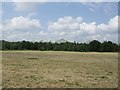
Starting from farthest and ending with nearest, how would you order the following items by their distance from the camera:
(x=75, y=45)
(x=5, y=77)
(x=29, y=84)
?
1. (x=75, y=45)
2. (x=5, y=77)
3. (x=29, y=84)

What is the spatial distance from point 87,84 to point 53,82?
5.57 ft

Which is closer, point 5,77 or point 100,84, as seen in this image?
point 100,84

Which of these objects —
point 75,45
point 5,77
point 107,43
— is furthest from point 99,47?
point 5,77

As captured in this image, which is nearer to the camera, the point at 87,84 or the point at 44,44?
the point at 87,84

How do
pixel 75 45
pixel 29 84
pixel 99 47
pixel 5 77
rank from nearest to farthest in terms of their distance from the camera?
pixel 29 84 → pixel 5 77 → pixel 99 47 → pixel 75 45

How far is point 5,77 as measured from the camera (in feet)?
51.0

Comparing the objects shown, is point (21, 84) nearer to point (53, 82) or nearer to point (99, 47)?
point (53, 82)

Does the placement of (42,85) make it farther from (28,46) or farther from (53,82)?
(28,46)

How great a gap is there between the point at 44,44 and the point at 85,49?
22726mm

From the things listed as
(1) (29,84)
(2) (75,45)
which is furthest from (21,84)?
(2) (75,45)

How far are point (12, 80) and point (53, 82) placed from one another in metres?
2.04

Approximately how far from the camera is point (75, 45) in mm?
106625

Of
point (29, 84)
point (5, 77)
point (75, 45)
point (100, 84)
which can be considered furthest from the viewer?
point (75, 45)

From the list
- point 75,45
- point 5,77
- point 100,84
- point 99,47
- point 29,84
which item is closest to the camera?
point 29,84
